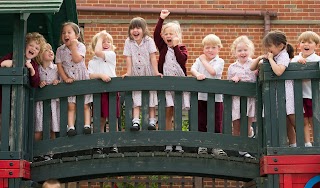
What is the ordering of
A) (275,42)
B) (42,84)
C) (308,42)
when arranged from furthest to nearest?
1. (308,42)
2. (42,84)
3. (275,42)

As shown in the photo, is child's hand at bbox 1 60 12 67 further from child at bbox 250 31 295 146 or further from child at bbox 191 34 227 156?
child at bbox 250 31 295 146

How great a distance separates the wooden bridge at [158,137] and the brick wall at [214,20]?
7299 mm

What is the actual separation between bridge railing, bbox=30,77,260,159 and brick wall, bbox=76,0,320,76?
286 inches

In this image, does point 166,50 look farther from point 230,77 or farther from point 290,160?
point 290,160

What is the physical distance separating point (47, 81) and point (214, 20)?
7.74 metres

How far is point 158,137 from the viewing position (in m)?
9.14

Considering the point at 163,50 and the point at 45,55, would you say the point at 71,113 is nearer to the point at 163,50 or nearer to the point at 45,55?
the point at 45,55

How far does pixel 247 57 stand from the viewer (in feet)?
31.7

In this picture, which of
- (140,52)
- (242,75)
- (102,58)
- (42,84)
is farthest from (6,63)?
(242,75)

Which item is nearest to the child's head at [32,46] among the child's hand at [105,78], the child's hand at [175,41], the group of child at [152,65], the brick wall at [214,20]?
the group of child at [152,65]

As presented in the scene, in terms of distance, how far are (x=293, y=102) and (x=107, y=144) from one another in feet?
6.60

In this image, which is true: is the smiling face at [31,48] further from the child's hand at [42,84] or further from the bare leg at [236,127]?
the bare leg at [236,127]

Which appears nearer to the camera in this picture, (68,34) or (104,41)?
(68,34)

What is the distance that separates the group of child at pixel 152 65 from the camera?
30.4ft
